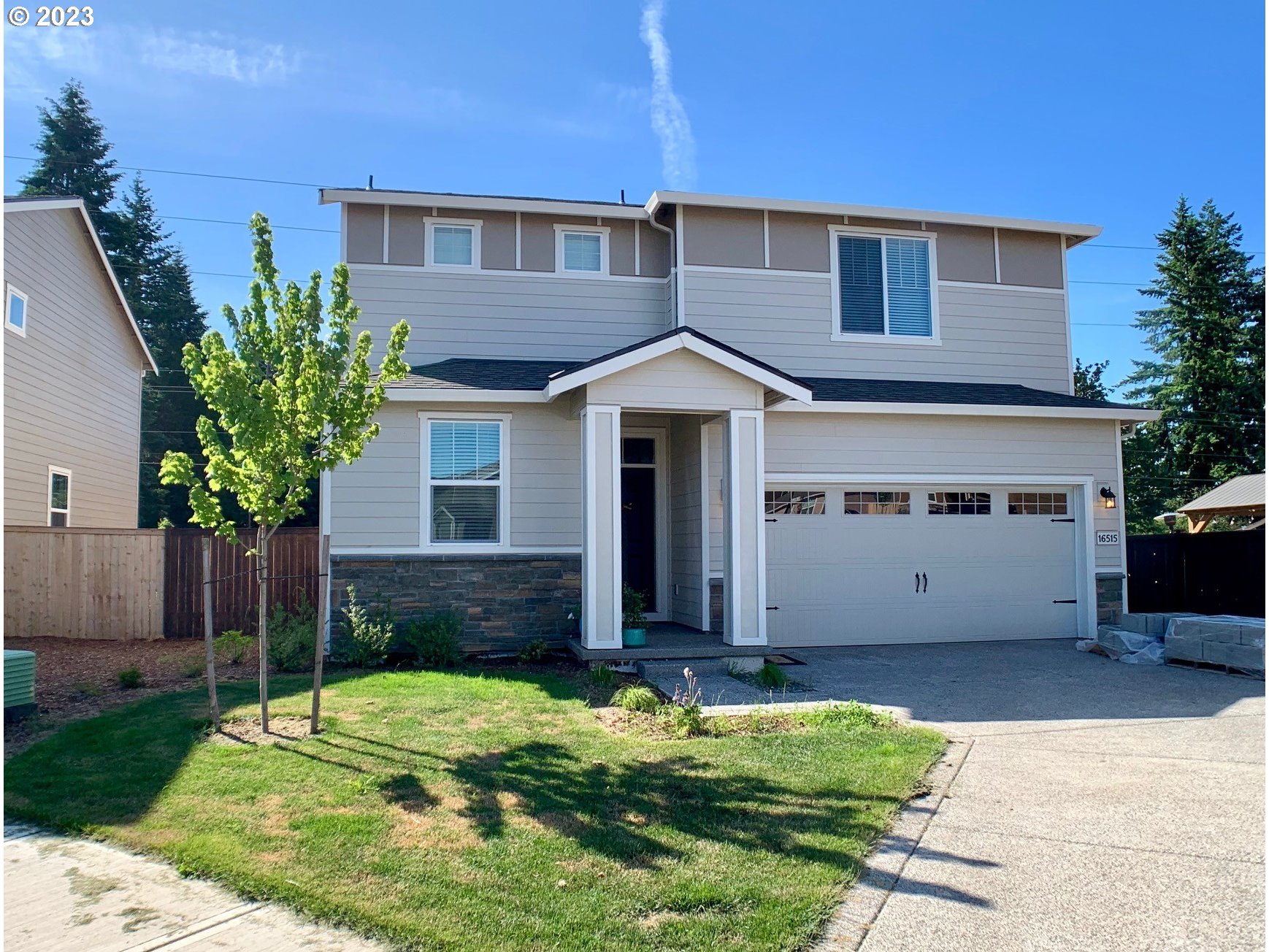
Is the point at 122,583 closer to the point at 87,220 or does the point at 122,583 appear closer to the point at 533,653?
the point at 533,653

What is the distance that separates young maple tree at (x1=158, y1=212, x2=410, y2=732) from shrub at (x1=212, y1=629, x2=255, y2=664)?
13.0 ft

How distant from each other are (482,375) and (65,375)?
9.11 metres

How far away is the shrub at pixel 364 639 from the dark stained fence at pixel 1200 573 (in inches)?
442

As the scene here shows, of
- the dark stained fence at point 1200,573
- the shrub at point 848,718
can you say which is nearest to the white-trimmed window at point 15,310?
the shrub at point 848,718

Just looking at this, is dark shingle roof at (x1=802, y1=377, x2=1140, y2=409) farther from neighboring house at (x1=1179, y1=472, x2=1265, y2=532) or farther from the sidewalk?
the sidewalk

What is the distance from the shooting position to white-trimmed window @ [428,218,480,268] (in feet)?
41.6

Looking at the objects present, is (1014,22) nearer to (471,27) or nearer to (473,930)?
(471,27)

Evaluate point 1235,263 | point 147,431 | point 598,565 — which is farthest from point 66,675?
point 1235,263

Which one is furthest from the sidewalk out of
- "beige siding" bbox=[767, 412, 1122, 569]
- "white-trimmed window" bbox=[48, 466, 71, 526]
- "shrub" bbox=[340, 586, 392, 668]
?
"white-trimmed window" bbox=[48, 466, 71, 526]

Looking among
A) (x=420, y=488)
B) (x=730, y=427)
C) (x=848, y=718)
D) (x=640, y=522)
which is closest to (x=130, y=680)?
(x=420, y=488)

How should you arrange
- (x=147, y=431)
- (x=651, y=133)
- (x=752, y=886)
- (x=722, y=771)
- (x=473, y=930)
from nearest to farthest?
(x=473, y=930) → (x=752, y=886) → (x=722, y=771) → (x=651, y=133) → (x=147, y=431)

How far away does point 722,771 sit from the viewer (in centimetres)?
570

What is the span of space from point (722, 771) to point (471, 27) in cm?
911

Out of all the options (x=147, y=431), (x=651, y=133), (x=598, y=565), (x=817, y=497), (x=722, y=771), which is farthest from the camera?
(x=147, y=431)
